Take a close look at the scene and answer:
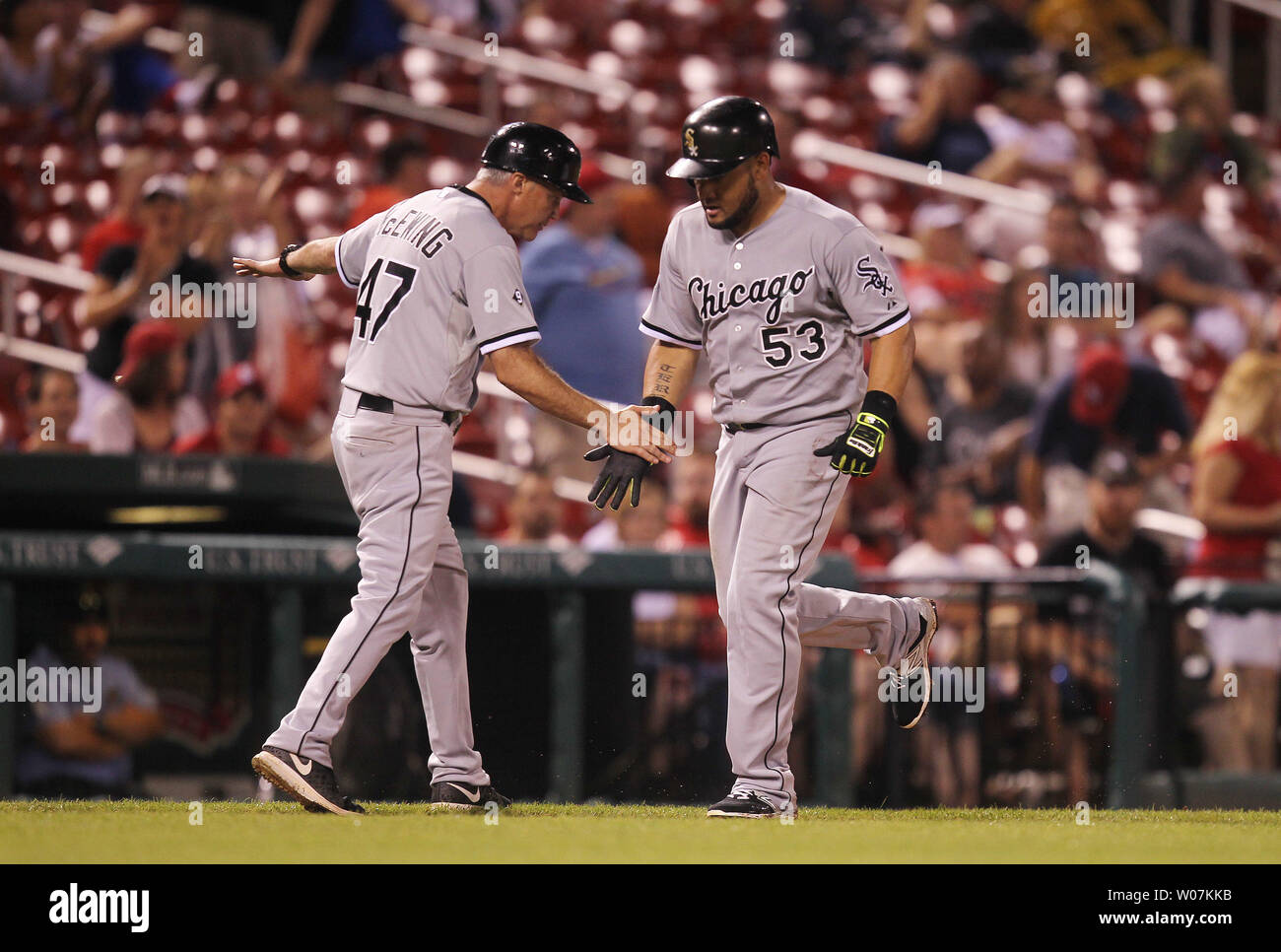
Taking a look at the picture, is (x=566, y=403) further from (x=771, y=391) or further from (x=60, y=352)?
(x=60, y=352)

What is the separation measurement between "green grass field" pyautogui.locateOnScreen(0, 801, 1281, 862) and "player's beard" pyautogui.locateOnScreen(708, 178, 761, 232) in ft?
5.63

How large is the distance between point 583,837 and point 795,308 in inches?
65.0

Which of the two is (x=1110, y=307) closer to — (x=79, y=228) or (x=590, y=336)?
(x=590, y=336)

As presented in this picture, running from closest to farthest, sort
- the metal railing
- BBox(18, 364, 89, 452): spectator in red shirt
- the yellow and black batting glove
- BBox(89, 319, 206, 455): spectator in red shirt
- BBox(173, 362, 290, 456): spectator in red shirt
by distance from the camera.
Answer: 1. the yellow and black batting glove
2. BBox(89, 319, 206, 455): spectator in red shirt
3. BBox(18, 364, 89, 452): spectator in red shirt
4. BBox(173, 362, 290, 456): spectator in red shirt
5. the metal railing

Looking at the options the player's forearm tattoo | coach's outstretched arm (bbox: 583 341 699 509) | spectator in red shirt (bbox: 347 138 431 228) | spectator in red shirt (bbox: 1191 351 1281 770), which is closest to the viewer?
coach's outstretched arm (bbox: 583 341 699 509)

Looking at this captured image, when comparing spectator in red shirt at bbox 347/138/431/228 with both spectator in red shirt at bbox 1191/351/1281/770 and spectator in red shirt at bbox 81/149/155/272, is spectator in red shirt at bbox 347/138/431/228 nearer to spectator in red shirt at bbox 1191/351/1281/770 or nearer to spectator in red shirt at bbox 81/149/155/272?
spectator in red shirt at bbox 81/149/155/272

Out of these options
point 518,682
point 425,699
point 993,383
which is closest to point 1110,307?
point 993,383

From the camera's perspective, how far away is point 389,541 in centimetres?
546

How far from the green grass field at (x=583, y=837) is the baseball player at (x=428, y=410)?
273 mm

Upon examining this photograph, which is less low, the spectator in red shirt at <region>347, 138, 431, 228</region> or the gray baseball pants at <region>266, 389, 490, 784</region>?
the spectator in red shirt at <region>347, 138, 431, 228</region>

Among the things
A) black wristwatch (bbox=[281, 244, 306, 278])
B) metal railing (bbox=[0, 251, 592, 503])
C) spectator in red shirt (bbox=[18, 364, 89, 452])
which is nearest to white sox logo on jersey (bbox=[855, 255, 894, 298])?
black wristwatch (bbox=[281, 244, 306, 278])

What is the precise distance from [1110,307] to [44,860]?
23.4ft

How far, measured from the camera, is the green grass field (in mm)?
4484

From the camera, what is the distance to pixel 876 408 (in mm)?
5434
